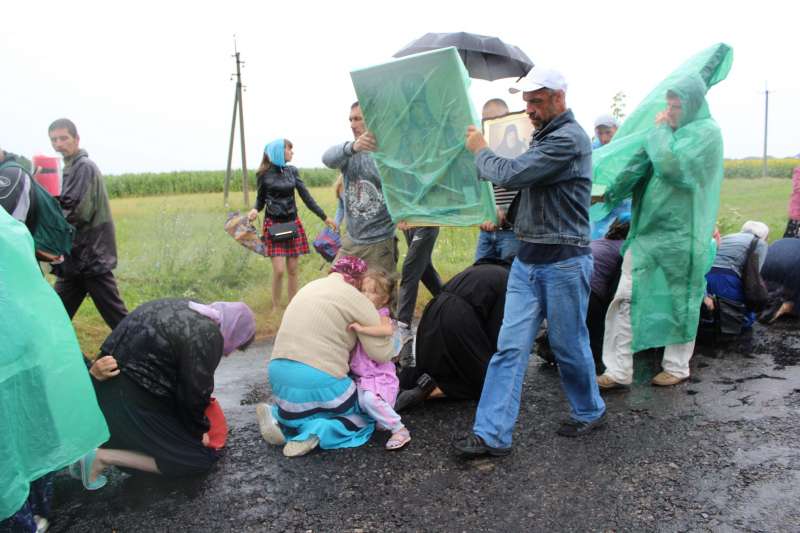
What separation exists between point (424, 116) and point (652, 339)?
229cm

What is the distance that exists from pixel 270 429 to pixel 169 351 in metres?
0.83

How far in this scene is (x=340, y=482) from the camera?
348cm

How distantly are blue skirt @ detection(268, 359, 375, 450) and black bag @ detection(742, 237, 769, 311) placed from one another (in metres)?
3.79

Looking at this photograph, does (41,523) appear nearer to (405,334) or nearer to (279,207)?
(405,334)

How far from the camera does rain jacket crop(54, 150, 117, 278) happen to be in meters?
5.31

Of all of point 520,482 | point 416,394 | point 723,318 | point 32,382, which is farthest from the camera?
point 723,318

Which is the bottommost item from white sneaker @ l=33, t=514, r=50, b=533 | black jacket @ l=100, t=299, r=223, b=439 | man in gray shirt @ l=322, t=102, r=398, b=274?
white sneaker @ l=33, t=514, r=50, b=533

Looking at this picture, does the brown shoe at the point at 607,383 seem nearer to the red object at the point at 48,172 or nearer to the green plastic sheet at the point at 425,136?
the green plastic sheet at the point at 425,136

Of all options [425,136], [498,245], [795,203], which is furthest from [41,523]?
[795,203]

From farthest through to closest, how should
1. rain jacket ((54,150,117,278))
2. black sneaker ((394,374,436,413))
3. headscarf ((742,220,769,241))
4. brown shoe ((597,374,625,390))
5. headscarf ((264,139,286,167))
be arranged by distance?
1. headscarf ((264,139,286,167))
2. headscarf ((742,220,769,241))
3. rain jacket ((54,150,117,278))
4. brown shoe ((597,374,625,390))
5. black sneaker ((394,374,436,413))

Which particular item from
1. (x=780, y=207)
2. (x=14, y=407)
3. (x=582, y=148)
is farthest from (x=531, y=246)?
(x=780, y=207)

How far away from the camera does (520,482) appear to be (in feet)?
11.2

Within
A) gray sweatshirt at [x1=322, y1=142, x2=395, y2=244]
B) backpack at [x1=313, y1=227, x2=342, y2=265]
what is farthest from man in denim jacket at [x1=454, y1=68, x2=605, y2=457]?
backpack at [x1=313, y1=227, x2=342, y2=265]

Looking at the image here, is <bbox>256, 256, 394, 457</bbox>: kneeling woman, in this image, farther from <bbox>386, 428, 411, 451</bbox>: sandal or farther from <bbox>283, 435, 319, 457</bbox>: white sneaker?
<bbox>386, 428, 411, 451</bbox>: sandal
